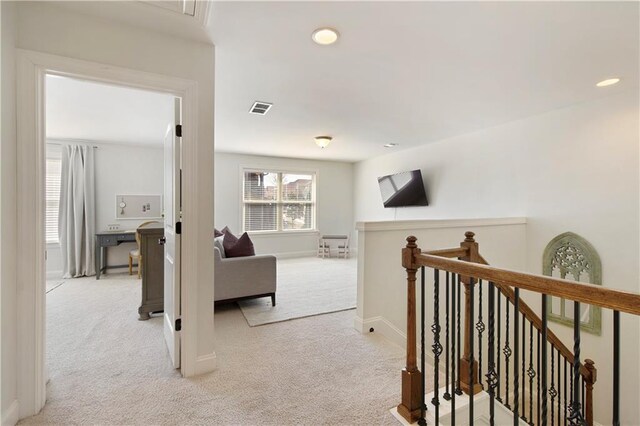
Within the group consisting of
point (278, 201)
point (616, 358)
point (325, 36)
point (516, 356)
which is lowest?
point (516, 356)

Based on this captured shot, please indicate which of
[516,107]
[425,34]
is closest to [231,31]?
[425,34]

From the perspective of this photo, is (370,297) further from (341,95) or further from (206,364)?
(341,95)

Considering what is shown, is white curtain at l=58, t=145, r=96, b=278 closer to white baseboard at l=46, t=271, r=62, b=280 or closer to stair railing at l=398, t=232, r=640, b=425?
white baseboard at l=46, t=271, r=62, b=280

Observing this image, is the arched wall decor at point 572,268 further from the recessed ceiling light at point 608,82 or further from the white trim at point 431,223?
the recessed ceiling light at point 608,82

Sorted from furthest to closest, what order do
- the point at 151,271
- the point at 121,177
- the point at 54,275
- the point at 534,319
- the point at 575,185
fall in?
the point at 121,177 < the point at 54,275 < the point at 575,185 < the point at 151,271 < the point at 534,319

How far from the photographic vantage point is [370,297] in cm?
280

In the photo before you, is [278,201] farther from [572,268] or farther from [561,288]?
[561,288]

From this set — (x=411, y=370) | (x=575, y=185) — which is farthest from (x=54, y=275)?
(x=575, y=185)

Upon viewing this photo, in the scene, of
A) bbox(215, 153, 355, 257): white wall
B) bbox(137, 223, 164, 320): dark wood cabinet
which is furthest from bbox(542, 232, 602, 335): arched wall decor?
bbox(137, 223, 164, 320): dark wood cabinet

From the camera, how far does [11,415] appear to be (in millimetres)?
1498

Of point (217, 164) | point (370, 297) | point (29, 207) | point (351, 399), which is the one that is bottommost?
point (351, 399)

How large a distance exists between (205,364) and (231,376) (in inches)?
8.1

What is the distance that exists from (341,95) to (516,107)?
2.15m

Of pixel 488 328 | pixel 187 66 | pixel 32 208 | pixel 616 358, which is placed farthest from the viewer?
pixel 187 66
